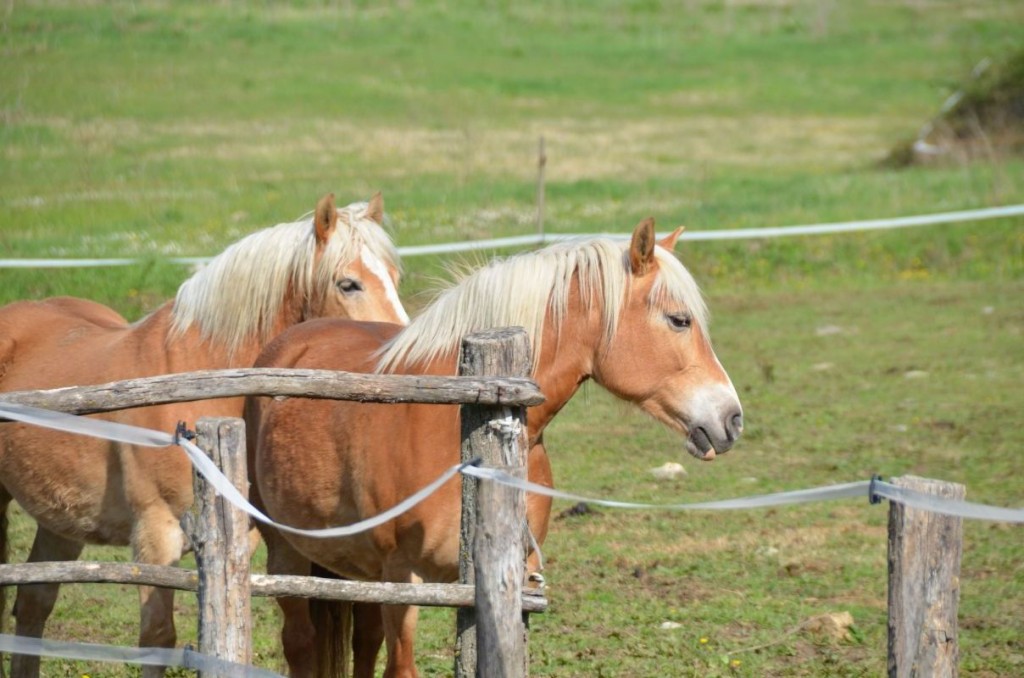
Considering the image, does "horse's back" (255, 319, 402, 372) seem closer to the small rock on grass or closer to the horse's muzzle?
the horse's muzzle

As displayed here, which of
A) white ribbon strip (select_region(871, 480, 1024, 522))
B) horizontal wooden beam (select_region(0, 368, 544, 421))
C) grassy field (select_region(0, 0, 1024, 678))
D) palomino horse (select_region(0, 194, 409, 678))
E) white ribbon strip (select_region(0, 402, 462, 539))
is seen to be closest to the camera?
white ribbon strip (select_region(871, 480, 1024, 522))

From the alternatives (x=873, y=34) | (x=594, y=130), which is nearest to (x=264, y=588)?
(x=594, y=130)

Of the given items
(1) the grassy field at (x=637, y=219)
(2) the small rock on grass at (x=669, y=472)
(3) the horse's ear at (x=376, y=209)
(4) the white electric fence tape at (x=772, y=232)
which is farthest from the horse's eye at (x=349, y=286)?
(4) the white electric fence tape at (x=772, y=232)

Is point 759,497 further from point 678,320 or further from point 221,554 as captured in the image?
point 221,554

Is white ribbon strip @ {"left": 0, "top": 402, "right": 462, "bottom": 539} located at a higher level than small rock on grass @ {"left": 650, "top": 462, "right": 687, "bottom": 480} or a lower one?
higher

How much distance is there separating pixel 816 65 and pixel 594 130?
11225 millimetres

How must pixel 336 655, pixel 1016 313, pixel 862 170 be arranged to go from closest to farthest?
pixel 336 655 < pixel 1016 313 < pixel 862 170

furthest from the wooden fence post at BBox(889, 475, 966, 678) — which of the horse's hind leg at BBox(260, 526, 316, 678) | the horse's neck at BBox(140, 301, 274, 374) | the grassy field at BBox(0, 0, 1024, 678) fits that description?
the horse's neck at BBox(140, 301, 274, 374)

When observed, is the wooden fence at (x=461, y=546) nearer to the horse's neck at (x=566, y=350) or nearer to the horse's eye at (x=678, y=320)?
the horse's neck at (x=566, y=350)

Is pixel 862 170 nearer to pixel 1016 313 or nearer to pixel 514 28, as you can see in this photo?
pixel 1016 313

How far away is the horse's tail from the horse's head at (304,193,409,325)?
130 centimetres

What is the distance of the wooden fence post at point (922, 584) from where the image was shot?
9.91 feet

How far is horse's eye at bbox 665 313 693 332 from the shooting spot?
14.6 ft

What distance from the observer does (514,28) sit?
33.9 m
